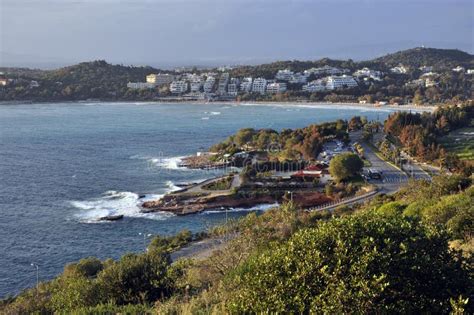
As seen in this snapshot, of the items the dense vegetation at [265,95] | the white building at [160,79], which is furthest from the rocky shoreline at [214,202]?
the white building at [160,79]

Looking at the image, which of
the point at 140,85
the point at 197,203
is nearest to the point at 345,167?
the point at 197,203

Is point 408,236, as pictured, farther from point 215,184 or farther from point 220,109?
point 220,109

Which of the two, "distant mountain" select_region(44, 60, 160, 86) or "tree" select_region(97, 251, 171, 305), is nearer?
"tree" select_region(97, 251, 171, 305)

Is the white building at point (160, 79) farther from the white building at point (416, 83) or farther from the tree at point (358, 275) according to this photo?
the tree at point (358, 275)

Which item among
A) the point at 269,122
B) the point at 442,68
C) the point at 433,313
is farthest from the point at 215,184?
the point at 442,68

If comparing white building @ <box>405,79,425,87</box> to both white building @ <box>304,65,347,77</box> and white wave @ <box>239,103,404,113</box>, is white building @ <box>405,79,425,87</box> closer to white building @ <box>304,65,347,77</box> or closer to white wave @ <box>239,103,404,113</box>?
white building @ <box>304,65,347,77</box>

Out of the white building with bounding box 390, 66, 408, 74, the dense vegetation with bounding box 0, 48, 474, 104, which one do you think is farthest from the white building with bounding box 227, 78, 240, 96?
the white building with bounding box 390, 66, 408, 74
